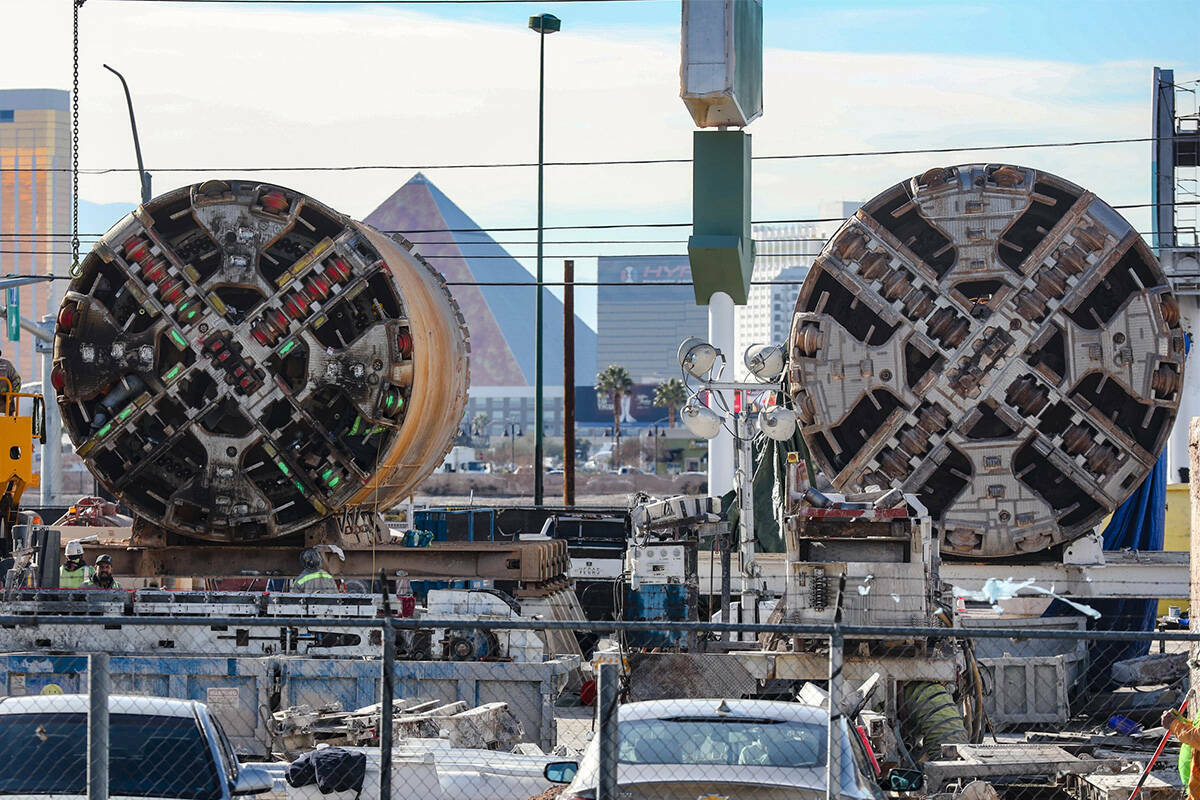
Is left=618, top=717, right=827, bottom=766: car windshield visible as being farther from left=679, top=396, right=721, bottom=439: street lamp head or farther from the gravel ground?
left=679, top=396, right=721, bottom=439: street lamp head

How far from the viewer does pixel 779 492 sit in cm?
2369

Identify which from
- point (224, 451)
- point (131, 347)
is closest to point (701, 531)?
point (224, 451)

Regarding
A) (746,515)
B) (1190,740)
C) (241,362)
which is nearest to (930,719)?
(746,515)

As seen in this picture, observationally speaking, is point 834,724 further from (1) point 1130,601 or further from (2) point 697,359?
(1) point 1130,601

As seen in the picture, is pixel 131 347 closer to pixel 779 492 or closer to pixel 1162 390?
pixel 779 492

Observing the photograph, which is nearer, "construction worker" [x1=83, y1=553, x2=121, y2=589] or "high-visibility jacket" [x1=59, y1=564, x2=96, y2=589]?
"construction worker" [x1=83, y1=553, x2=121, y2=589]

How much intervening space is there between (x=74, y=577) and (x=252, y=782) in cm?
1092

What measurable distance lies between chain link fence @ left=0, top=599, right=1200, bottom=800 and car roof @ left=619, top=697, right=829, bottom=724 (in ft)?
0.06

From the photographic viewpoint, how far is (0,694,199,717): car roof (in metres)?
8.91

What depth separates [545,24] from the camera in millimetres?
35656

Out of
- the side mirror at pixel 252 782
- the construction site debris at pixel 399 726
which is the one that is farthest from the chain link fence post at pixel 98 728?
the construction site debris at pixel 399 726

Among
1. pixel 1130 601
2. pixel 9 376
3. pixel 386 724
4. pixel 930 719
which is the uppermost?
pixel 9 376

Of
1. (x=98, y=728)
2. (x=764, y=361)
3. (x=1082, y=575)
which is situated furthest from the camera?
(x=1082, y=575)

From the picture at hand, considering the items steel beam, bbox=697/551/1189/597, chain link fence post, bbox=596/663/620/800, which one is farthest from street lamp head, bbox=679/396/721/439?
chain link fence post, bbox=596/663/620/800
